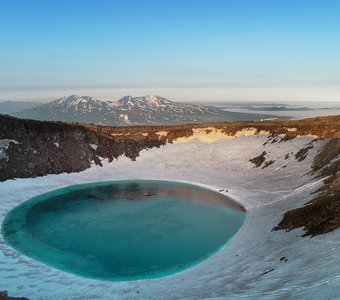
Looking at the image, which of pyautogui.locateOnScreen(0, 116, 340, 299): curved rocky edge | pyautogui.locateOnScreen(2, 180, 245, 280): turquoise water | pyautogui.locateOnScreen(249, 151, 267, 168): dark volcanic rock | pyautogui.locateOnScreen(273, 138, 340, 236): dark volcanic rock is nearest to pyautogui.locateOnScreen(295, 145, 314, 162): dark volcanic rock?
pyautogui.locateOnScreen(0, 116, 340, 299): curved rocky edge

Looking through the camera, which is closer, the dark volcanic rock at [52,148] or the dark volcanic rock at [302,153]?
the dark volcanic rock at [302,153]

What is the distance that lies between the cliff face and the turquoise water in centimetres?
1024

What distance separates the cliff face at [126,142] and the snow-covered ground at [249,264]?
287cm

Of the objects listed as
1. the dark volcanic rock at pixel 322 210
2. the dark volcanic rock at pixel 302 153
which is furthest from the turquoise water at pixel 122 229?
the dark volcanic rock at pixel 302 153

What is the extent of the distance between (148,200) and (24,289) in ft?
125

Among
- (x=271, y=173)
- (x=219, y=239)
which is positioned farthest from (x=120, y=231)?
(x=271, y=173)

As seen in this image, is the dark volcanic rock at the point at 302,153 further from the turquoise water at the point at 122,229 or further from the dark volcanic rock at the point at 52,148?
the dark volcanic rock at the point at 52,148

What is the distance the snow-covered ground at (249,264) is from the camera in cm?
2753

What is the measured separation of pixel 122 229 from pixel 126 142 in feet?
172

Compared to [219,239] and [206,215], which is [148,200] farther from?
[219,239]

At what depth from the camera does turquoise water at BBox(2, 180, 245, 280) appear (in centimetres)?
4012

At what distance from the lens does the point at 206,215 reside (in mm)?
59625

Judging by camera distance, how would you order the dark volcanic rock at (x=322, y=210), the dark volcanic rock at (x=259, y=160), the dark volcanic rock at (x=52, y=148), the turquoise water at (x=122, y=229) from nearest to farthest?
1. the dark volcanic rock at (x=322, y=210)
2. the turquoise water at (x=122, y=229)
3. the dark volcanic rock at (x=52, y=148)
4. the dark volcanic rock at (x=259, y=160)

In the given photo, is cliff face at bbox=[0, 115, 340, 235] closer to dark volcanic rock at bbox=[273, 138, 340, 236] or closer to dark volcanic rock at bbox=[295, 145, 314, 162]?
dark volcanic rock at bbox=[295, 145, 314, 162]
